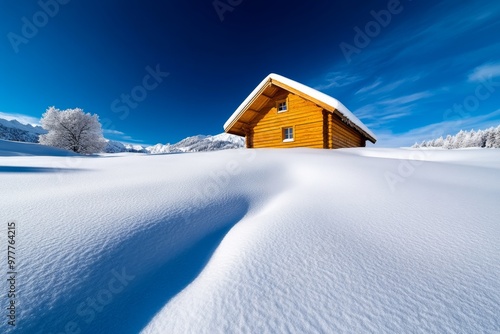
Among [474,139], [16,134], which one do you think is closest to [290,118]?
[474,139]

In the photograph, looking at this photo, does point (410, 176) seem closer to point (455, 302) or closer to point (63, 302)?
point (455, 302)

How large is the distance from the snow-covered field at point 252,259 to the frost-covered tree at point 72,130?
26.4m

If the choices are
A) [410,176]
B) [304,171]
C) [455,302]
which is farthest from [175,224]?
[410,176]

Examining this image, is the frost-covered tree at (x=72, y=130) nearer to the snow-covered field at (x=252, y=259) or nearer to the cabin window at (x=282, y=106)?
the cabin window at (x=282, y=106)

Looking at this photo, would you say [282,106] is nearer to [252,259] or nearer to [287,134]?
[287,134]

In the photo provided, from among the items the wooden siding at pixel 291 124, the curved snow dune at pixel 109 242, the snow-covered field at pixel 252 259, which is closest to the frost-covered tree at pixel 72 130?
the wooden siding at pixel 291 124

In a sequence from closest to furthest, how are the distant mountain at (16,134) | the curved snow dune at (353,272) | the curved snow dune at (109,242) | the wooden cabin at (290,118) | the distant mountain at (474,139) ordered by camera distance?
1. the curved snow dune at (353,272)
2. the curved snow dune at (109,242)
3. the wooden cabin at (290,118)
4. the distant mountain at (474,139)
5. the distant mountain at (16,134)

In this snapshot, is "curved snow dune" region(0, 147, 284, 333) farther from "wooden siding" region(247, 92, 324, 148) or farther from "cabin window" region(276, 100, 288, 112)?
"cabin window" region(276, 100, 288, 112)

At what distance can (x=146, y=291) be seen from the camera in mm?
1316

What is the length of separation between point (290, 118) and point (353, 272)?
9.33 metres

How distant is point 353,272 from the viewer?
1239 mm

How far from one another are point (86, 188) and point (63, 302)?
1922 mm

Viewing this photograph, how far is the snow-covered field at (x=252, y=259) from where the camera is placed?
1004mm

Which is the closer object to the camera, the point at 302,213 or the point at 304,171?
the point at 302,213
